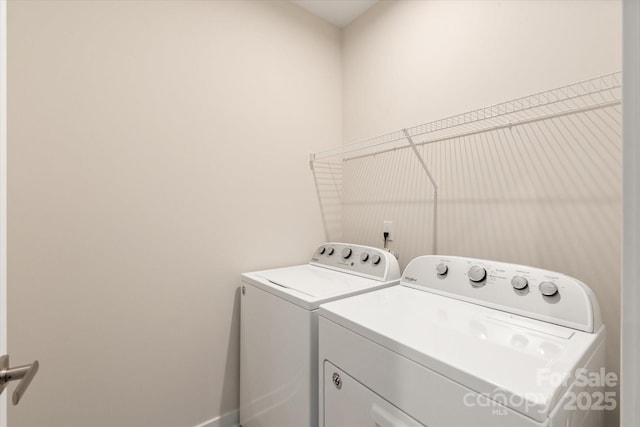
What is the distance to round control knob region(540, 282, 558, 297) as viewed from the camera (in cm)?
96

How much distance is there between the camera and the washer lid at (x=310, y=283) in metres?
1.19

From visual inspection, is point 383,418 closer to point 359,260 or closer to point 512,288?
point 512,288

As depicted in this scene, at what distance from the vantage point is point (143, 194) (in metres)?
1.38

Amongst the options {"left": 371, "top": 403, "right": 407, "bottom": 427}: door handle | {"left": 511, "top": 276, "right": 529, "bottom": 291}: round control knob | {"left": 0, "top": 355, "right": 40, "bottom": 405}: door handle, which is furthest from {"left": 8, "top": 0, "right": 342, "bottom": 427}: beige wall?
{"left": 511, "top": 276, "right": 529, "bottom": 291}: round control knob

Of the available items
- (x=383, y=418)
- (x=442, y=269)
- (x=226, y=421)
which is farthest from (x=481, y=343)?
(x=226, y=421)

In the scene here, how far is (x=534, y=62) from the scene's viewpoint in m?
1.21

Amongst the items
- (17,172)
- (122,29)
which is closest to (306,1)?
(122,29)

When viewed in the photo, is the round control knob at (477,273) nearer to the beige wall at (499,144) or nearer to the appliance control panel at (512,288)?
the appliance control panel at (512,288)

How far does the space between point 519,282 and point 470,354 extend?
1.60 ft

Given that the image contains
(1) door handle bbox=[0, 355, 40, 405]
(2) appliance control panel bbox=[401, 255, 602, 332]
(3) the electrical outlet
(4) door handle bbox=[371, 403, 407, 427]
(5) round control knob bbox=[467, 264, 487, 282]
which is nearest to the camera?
(1) door handle bbox=[0, 355, 40, 405]

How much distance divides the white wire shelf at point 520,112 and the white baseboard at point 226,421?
1638mm

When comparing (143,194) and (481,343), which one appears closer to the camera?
(481,343)

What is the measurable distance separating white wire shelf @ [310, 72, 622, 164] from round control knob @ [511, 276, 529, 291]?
0.63 meters

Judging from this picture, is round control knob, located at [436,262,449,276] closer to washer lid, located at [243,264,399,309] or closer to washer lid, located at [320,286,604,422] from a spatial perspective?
washer lid, located at [320,286,604,422]
